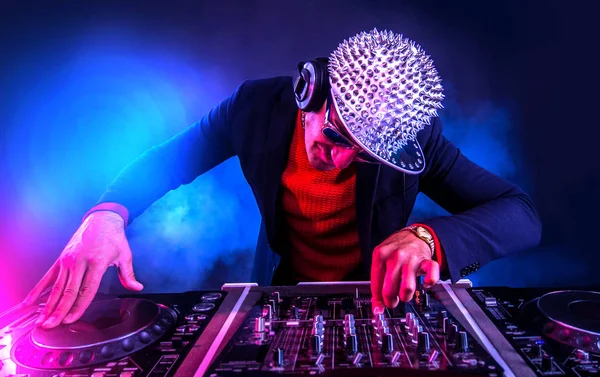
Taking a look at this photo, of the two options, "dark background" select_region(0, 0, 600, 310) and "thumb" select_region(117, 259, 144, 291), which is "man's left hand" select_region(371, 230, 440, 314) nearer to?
"thumb" select_region(117, 259, 144, 291)

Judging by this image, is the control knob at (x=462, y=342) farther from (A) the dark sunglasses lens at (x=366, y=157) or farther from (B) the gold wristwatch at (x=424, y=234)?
(A) the dark sunglasses lens at (x=366, y=157)

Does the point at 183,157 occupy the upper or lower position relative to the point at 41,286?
upper

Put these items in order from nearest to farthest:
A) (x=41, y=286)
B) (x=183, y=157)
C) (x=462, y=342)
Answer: (x=462, y=342) → (x=41, y=286) → (x=183, y=157)

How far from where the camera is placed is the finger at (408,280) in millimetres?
1143

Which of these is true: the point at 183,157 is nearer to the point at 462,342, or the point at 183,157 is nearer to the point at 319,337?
the point at 319,337

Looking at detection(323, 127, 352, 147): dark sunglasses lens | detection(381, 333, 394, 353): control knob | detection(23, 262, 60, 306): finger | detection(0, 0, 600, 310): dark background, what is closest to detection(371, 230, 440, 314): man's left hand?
detection(381, 333, 394, 353): control knob

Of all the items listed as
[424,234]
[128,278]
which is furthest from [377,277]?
[128,278]

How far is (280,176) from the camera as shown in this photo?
1.88 meters

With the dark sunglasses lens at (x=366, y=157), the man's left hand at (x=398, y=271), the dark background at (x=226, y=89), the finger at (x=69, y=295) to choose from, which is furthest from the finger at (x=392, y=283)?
the dark background at (x=226, y=89)

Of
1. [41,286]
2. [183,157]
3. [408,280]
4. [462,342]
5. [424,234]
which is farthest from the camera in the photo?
[183,157]

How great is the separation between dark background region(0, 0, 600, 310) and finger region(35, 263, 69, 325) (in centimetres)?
177

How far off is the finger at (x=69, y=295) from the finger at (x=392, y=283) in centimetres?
75

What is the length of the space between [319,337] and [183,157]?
46.5 inches

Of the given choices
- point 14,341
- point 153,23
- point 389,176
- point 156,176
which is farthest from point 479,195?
point 153,23
